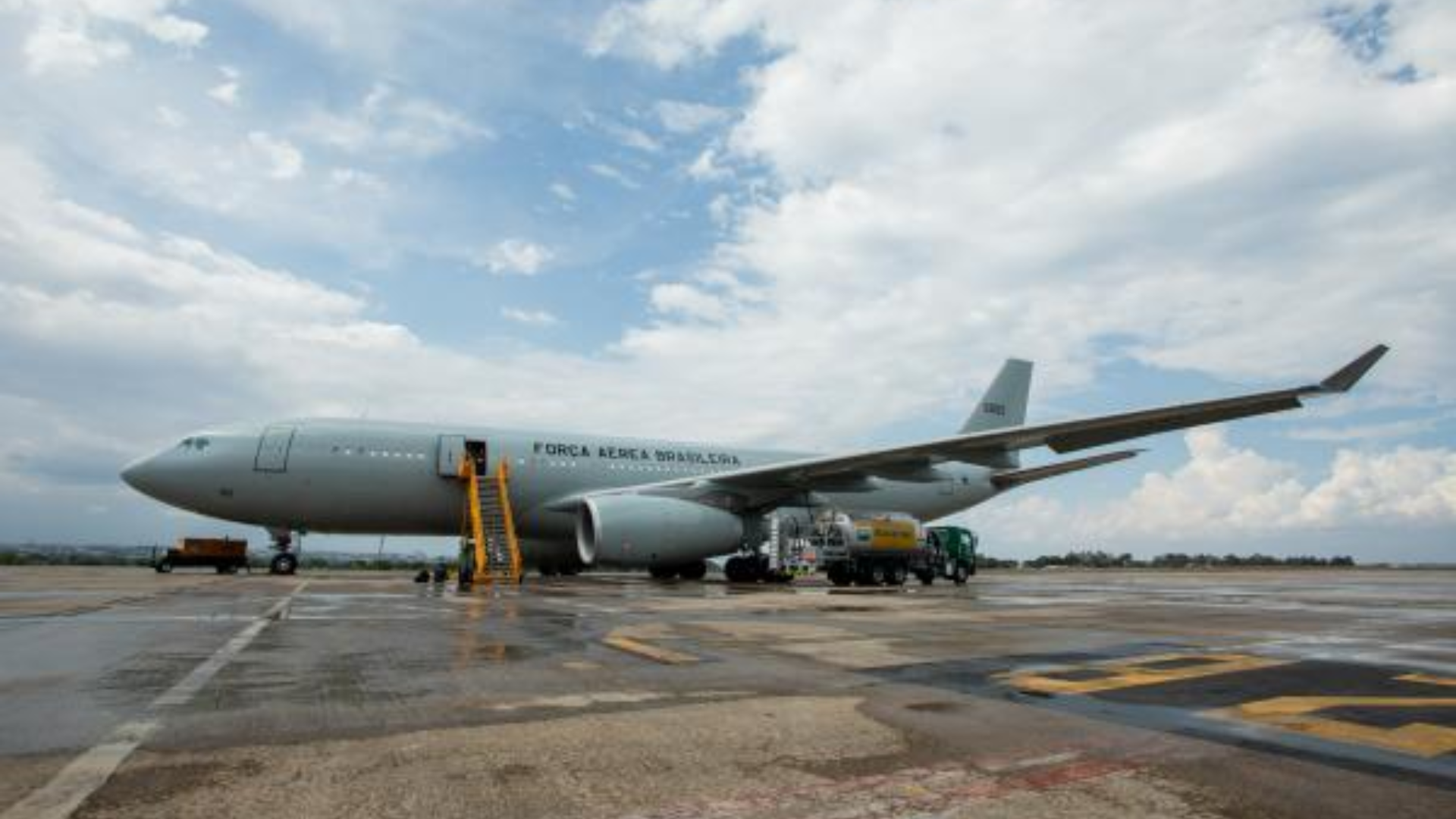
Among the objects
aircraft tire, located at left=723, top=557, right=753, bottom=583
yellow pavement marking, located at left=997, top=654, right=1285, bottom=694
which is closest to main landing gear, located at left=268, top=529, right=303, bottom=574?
aircraft tire, located at left=723, top=557, right=753, bottom=583

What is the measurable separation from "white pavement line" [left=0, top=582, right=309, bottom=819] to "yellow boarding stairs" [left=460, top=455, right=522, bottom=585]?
14225mm

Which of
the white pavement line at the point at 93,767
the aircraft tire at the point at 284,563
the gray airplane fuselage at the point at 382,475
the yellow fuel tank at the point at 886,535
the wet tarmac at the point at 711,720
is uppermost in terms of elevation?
the gray airplane fuselage at the point at 382,475

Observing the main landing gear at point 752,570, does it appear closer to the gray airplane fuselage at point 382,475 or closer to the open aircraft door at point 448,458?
the gray airplane fuselage at point 382,475

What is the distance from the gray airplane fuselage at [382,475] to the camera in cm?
2205

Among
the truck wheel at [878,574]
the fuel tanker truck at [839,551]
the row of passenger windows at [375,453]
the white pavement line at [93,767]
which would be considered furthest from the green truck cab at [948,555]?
the white pavement line at [93,767]

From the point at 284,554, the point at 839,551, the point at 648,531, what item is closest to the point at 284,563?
the point at 284,554

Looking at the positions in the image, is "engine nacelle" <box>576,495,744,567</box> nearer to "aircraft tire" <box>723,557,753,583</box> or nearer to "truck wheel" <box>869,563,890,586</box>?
"aircraft tire" <box>723,557,753,583</box>

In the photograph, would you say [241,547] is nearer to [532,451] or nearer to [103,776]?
[532,451]

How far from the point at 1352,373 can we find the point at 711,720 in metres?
15.7

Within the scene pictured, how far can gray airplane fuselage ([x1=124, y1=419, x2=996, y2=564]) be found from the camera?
22047mm

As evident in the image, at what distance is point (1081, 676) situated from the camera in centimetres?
629

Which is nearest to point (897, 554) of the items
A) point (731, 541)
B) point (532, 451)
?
point (731, 541)

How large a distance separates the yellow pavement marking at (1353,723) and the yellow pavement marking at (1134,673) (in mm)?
876

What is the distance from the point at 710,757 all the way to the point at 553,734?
34.1 inches
